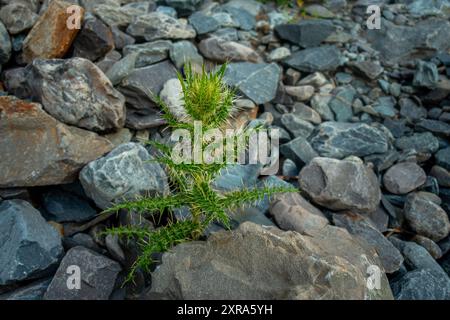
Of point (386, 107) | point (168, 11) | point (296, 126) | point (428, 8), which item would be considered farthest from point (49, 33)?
point (428, 8)

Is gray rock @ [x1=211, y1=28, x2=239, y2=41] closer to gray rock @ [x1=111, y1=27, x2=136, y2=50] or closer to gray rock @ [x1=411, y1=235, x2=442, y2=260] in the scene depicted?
gray rock @ [x1=111, y1=27, x2=136, y2=50]

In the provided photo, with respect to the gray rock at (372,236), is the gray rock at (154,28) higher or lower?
higher

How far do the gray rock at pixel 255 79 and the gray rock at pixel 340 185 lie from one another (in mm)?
1263

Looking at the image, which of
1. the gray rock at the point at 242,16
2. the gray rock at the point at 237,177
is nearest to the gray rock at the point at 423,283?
the gray rock at the point at 237,177

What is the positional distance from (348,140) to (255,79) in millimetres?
1398

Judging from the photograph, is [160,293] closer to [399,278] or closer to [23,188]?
[23,188]

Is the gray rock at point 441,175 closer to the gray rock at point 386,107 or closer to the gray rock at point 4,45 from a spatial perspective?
the gray rock at point 386,107

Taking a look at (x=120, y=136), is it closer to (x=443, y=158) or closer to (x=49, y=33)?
(x=49, y=33)

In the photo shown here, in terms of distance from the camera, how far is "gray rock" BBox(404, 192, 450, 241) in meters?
4.64

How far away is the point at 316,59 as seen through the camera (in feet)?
20.4

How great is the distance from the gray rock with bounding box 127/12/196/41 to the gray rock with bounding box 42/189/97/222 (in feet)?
7.89

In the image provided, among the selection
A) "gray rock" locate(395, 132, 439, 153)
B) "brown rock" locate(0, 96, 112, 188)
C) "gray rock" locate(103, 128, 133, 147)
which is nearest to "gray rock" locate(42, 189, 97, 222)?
"brown rock" locate(0, 96, 112, 188)

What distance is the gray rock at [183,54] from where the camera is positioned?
5.54 meters

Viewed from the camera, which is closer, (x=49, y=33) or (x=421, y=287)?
(x=421, y=287)
